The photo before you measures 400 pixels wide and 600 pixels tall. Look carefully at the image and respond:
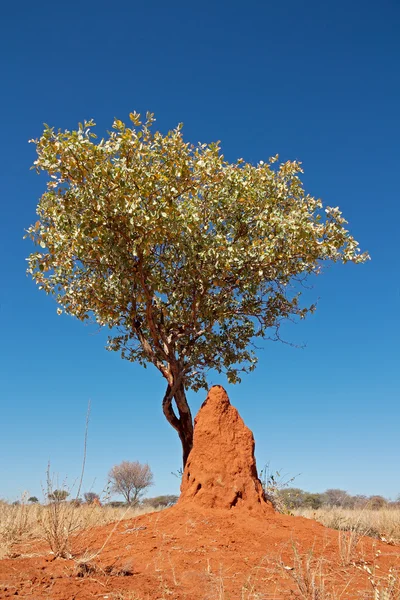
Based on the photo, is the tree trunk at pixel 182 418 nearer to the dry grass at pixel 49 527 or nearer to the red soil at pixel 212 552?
the dry grass at pixel 49 527

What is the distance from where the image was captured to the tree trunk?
1473 cm

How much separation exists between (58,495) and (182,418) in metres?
6.89

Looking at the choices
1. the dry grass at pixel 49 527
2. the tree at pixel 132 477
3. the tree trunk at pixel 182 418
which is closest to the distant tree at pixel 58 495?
the dry grass at pixel 49 527

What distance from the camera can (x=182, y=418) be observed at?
14922 mm

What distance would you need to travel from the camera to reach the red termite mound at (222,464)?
10.6 metres

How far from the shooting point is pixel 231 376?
15.9 meters

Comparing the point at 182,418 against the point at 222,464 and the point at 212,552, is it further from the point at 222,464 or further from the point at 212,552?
the point at 212,552

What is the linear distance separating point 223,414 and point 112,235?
15.6 feet

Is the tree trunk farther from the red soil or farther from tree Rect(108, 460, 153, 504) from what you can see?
tree Rect(108, 460, 153, 504)

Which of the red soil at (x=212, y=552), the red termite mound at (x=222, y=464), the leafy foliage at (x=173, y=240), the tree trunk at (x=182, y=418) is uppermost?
the leafy foliage at (x=173, y=240)

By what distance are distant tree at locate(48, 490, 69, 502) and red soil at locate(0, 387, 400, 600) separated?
827mm

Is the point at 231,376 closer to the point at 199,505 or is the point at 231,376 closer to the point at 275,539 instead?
the point at 199,505

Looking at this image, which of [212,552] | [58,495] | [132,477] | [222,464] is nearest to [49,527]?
[58,495]

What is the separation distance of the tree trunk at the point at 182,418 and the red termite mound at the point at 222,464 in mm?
3092
